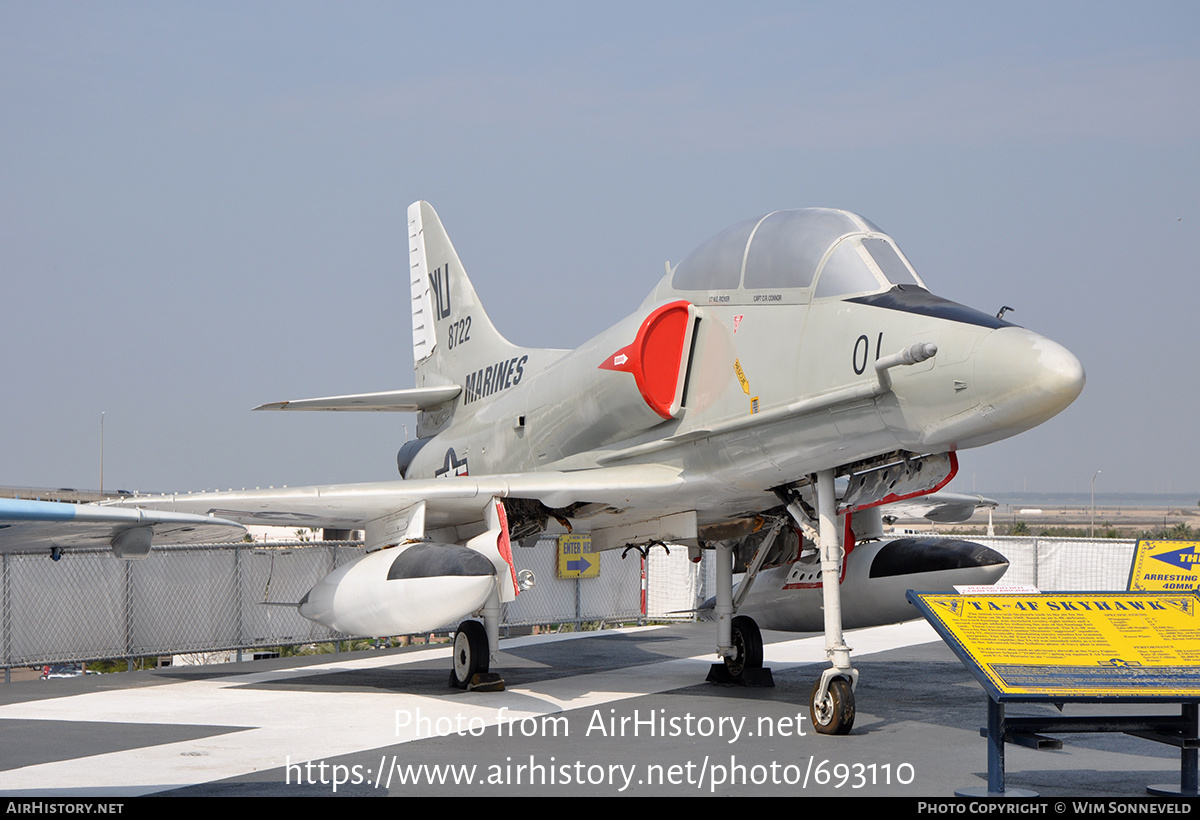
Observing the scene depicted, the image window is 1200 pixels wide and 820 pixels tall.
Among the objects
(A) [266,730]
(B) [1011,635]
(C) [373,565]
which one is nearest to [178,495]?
(C) [373,565]

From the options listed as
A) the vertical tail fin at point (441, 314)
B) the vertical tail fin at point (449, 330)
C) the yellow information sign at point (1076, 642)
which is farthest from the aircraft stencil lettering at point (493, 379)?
the yellow information sign at point (1076, 642)

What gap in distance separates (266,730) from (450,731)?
5.00ft

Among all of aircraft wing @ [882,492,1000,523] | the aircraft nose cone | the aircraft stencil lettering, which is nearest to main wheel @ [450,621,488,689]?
the aircraft stencil lettering

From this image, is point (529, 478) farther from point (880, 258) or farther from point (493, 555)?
point (880, 258)

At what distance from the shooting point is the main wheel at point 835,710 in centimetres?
844

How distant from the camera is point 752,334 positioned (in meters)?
9.20

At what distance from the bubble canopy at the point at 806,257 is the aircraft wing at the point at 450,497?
1.87m

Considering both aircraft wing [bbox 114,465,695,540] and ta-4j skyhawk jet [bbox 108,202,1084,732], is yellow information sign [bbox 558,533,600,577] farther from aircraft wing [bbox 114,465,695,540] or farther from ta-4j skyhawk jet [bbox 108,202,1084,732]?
aircraft wing [bbox 114,465,695,540]

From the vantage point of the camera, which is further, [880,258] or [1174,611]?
[880,258]

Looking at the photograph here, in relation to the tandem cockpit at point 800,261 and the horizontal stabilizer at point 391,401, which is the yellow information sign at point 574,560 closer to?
the horizontal stabilizer at point 391,401

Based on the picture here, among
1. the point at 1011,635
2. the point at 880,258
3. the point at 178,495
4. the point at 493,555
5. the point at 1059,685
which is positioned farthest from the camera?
the point at 178,495

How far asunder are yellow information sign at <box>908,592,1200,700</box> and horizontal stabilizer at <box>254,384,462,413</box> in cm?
952

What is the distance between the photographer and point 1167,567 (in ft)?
32.9

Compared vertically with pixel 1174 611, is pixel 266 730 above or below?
below
